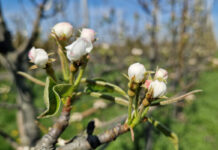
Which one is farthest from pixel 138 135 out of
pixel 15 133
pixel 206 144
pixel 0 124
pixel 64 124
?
pixel 64 124

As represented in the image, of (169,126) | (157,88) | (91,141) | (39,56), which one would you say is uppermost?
(39,56)

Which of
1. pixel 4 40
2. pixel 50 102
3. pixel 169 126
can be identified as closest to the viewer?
pixel 50 102

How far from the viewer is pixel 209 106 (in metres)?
5.39

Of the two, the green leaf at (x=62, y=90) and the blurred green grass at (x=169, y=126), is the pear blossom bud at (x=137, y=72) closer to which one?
the green leaf at (x=62, y=90)

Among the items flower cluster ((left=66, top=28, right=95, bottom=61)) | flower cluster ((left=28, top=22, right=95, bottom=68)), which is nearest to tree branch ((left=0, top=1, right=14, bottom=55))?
flower cluster ((left=28, top=22, right=95, bottom=68))

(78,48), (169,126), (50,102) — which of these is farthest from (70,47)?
(169,126)

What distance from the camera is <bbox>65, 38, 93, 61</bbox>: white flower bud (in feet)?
1.74

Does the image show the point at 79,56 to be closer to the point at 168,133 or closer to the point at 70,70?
the point at 70,70

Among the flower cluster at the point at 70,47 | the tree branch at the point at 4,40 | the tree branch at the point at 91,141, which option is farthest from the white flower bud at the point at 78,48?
the tree branch at the point at 4,40

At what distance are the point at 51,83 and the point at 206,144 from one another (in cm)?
379

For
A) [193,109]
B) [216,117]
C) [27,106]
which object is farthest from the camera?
[193,109]

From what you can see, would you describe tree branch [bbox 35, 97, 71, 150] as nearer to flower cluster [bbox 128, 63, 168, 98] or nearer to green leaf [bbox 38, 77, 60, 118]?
green leaf [bbox 38, 77, 60, 118]

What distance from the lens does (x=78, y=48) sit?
53 cm

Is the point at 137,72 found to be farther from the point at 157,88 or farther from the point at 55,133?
the point at 55,133
